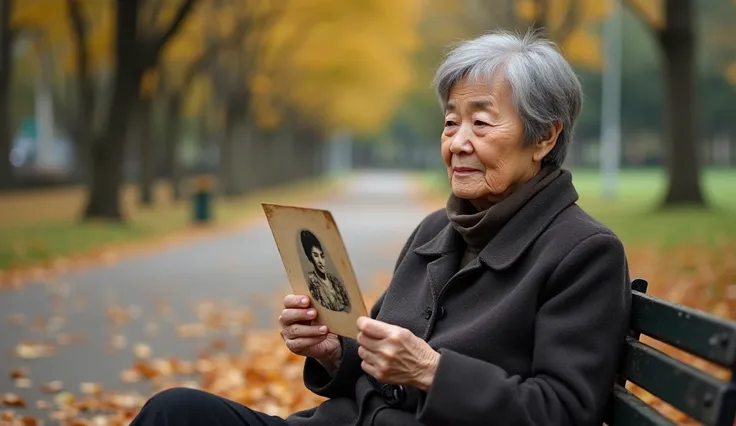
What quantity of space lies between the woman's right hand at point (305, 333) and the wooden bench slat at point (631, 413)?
81 cm

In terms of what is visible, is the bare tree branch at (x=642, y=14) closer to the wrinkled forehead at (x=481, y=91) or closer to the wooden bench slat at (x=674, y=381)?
the wrinkled forehead at (x=481, y=91)

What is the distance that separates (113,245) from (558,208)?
1581 cm

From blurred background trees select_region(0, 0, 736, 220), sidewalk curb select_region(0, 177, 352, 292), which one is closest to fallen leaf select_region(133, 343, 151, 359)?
blurred background trees select_region(0, 0, 736, 220)

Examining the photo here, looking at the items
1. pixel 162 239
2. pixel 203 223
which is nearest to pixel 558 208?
pixel 162 239

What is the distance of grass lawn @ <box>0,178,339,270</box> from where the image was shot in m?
16.3

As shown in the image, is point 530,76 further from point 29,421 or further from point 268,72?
point 268,72

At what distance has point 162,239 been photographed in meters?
20.1

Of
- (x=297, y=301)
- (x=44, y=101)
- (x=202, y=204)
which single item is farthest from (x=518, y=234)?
(x=44, y=101)

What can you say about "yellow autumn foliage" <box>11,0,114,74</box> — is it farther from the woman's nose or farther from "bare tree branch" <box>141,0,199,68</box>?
the woman's nose

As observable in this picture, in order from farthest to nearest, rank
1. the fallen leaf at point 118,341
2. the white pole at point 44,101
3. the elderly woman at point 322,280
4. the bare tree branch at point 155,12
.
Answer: the white pole at point 44,101 < the bare tree branch at point 155,12 < the fallen leaf at point 118,341 < the elderly woman at point 322,280

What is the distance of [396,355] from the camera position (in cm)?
263

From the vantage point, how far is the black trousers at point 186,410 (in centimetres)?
289

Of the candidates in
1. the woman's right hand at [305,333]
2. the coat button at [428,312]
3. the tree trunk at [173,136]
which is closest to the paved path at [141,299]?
the woman's right hand at [305,333]

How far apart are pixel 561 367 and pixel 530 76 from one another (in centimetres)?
76
